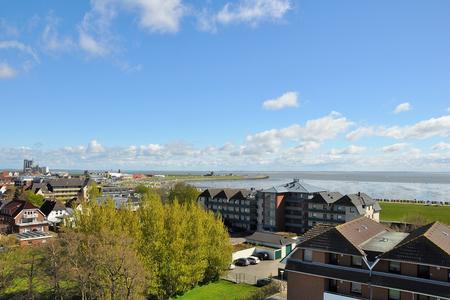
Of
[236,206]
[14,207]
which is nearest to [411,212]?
[236,206]

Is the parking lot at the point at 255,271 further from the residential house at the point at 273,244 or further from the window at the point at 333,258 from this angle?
the window at the point at 333,258

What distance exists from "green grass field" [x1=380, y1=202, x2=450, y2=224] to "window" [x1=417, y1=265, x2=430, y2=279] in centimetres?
6829

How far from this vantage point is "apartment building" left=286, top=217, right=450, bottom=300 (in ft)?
95.9

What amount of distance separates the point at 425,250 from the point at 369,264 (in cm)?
451

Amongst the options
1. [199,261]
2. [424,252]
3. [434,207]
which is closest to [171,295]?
Answer: [199,261]

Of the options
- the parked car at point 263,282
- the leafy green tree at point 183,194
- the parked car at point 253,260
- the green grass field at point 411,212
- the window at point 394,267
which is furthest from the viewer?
the leafy green tree at point 183,194

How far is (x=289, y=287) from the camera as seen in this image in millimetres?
36781

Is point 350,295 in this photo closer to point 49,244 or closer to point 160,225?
point 160,225

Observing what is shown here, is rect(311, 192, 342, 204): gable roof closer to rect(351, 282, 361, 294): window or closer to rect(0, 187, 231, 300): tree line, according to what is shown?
rect(0, 187, 231, 300): tree line

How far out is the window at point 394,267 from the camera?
30781 mm

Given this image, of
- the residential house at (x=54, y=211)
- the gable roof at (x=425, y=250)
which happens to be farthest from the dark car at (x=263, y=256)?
the residential house at (x=54, y=211)

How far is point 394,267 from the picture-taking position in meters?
31.0

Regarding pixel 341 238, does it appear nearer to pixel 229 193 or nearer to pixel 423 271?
pixel 423 271

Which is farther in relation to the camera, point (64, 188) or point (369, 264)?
point (64, 188)
